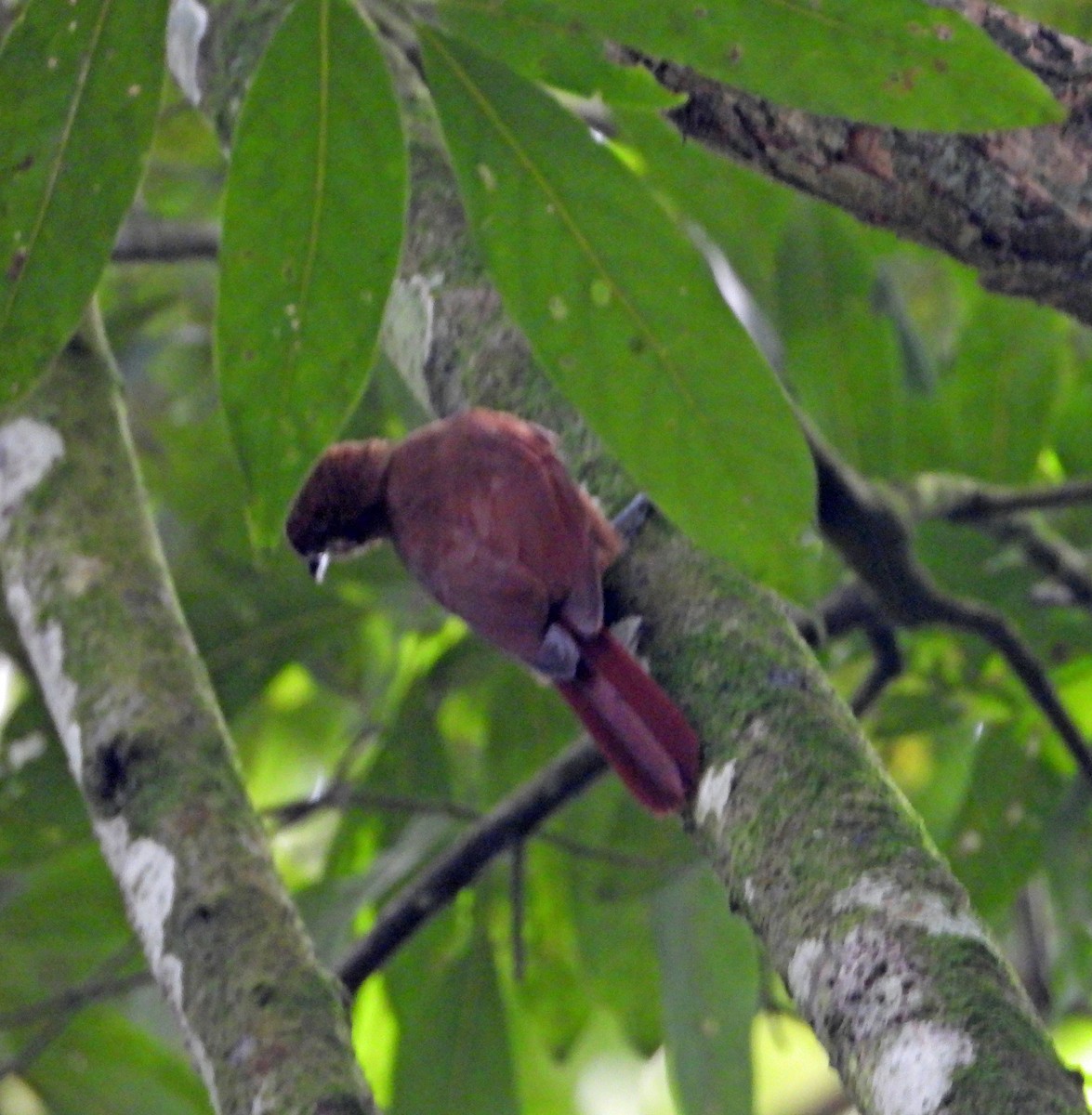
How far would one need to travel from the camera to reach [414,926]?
2.57m

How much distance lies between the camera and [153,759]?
6.85 ft

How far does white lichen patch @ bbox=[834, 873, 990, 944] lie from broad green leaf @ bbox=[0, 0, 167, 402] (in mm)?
981

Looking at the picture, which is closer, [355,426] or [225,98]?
[225,98]

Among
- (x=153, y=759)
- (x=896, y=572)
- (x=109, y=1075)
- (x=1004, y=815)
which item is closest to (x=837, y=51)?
(x=153, y=759)

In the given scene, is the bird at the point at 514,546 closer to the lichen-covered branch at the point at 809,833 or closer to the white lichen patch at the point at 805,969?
the lichen-covered branch at the point at 809,833

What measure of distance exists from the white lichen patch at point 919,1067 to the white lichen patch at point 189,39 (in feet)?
6.62

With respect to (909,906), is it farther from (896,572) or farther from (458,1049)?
(458,1049)

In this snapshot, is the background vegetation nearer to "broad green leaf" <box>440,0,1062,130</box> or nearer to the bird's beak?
"broad green leaf" <box>440,0,1062,130</box>

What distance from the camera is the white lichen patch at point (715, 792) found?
1.68 meters

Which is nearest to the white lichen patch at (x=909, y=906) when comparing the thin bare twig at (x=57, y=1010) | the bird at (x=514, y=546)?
the bird at (x=514, y=546)

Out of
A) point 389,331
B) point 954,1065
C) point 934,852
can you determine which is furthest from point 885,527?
point 954,1065

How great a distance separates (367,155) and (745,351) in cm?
44

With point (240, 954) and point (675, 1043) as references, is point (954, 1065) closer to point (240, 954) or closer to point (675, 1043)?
point (240, 954)

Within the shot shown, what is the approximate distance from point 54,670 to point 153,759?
255 mm
